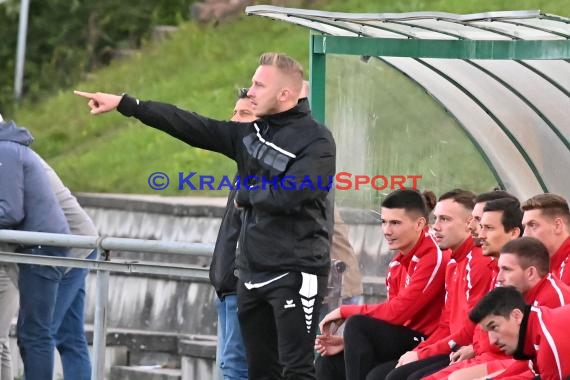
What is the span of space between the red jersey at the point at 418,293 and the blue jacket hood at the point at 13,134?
7.75ft

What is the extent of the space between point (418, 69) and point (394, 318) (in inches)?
83.6

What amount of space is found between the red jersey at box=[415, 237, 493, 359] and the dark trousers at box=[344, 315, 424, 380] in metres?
0.15

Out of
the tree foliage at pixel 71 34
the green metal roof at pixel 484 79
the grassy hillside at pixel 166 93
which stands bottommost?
the green metal roof at pixel 484 79

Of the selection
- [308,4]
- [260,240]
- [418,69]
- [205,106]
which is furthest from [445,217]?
[308,4]

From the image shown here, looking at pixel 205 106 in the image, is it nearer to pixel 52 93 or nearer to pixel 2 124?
pixel 52 93

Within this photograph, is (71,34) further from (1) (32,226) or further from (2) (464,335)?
(2) (464,335)

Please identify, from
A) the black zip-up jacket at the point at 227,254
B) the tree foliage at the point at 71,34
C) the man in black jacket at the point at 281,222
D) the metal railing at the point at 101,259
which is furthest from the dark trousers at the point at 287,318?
the tree foliage at the point at 71,34

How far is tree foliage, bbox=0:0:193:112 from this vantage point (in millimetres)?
21109

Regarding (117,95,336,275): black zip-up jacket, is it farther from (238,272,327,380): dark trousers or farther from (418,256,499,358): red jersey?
(418,256,499,358): red jersey

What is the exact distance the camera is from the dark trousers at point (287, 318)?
7.75 m

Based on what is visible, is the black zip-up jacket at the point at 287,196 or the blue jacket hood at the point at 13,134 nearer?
the black zip-up jacket at the point at 287,196

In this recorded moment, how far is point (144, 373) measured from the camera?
12062 millimetres

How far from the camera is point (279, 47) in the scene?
18906 millimetres

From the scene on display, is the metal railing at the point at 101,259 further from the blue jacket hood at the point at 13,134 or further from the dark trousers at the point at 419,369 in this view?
the dark trousers at the point at 419,369
